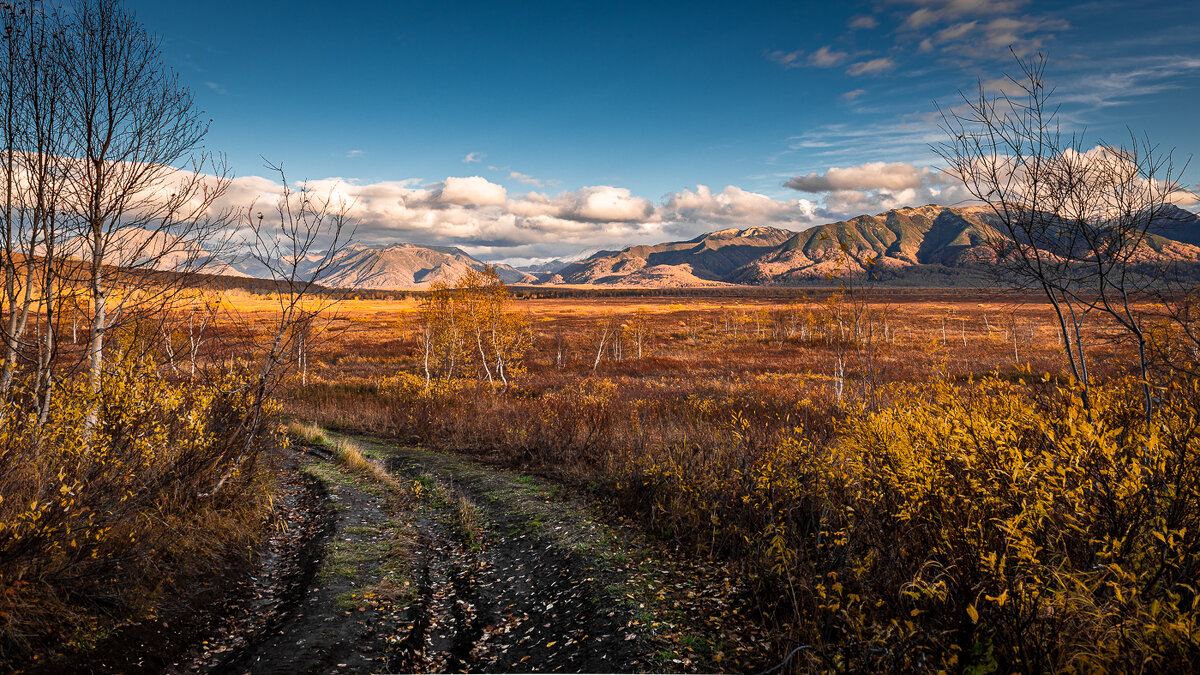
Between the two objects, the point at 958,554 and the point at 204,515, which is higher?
the point at 958,554

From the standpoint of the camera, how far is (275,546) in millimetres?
9180

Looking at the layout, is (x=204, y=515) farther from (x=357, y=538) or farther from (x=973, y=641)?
(x=973, y=641)

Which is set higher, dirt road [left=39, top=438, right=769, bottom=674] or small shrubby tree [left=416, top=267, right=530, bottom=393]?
small shrubby tree [left=416, top=267, right=530, bottom=393]

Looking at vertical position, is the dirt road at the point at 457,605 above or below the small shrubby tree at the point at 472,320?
below

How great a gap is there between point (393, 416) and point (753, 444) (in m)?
18.8

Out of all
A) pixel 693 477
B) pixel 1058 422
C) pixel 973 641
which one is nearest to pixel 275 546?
pixel 693 477

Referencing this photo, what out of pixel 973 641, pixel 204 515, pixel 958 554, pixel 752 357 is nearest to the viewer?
pixel 973 641

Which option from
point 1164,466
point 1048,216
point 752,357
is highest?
point 1048,216

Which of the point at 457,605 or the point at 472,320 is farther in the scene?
the point at 472,320

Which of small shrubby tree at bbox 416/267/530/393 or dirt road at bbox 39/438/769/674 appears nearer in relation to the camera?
dirt road at bbox 39/438/769/674

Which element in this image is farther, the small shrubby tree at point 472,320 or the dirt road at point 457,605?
the small shrubby tree at point 472,320

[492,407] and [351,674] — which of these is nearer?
[351,674]

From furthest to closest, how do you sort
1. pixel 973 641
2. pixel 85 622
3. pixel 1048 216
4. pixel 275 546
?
pixel 275 546 < pixel 1048 216 < pixel 85 622 < pixel 973 641

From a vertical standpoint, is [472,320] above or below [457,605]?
above
